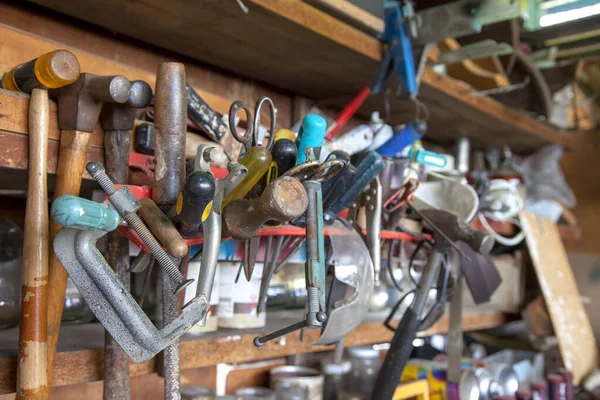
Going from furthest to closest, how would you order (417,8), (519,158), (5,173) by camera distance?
(519,158), (417,8), (5,173)

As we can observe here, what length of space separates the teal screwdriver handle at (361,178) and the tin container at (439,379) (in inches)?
20.7

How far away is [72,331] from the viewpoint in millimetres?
658

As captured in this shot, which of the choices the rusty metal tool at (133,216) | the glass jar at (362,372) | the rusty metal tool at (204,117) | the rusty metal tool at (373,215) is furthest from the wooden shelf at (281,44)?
the glass jar at (362,372)

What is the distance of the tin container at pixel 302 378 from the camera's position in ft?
2.83

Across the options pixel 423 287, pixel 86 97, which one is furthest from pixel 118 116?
pixel 423 287

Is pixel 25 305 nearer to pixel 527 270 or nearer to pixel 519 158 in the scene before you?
pixel 527 270

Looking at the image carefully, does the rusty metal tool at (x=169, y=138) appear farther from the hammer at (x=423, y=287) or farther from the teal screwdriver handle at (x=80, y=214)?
the hammer at (x=423, y=287)

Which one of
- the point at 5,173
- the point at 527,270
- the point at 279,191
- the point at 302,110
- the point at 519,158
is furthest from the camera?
the point at 519,158

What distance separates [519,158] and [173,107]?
136 centimetres

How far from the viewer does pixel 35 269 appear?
470mm

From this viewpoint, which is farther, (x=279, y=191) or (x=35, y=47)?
(x=35, y=47)

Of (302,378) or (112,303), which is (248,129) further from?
(302,378)

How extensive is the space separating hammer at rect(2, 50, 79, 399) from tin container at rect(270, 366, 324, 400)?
47 centimetres

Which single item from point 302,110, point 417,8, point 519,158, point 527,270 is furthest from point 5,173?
point 519,158
